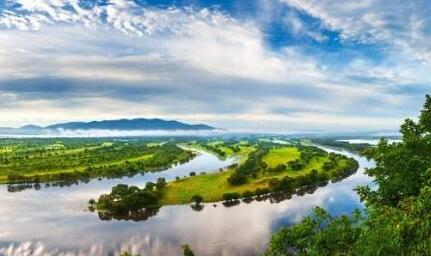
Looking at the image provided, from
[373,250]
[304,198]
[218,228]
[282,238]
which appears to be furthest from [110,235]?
[373,250]

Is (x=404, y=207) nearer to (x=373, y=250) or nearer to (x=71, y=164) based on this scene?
(x=373, y=250)

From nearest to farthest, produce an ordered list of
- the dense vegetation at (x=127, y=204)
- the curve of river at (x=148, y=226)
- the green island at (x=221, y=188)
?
the curve of river at (x=148, y=226) < the dense vegetation at (x=127, y=204) < the green island at (x=221, y=188)

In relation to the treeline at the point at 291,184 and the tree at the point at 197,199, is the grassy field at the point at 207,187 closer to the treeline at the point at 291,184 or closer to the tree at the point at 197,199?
the tree at the point at 197,199

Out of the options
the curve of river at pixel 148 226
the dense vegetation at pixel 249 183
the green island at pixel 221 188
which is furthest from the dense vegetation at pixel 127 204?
the dense vegetation at pixel 249 183

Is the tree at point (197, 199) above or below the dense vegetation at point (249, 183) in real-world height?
below

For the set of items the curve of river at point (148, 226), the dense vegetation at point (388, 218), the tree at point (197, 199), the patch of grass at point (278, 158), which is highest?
the dense vegetation at point (388, 218)

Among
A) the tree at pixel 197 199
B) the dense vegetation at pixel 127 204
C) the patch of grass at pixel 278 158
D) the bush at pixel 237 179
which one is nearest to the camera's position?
the dense vegetation at pixel 127 204

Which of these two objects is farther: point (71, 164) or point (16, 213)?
point (71, 164)
